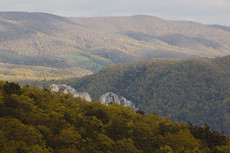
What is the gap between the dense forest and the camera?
5459 cm

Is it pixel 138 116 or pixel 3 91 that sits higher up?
pixel 3 91

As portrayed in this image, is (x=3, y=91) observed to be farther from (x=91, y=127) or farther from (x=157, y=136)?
(x=157, y=136)

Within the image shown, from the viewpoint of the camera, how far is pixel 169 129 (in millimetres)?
76062

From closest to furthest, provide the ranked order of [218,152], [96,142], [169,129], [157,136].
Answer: [96,142] → [218,152] → [157,136] → [169,129]

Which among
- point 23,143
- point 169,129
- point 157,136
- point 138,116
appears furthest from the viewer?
point 138,116

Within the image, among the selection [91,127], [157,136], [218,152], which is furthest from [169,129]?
[91,127]

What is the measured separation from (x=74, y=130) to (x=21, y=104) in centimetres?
1256

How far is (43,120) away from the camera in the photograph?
6347 cm

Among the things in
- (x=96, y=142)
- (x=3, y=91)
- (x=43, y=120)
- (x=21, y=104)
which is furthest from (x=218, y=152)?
(x=3, y=91)

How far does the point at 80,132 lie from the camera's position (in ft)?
209

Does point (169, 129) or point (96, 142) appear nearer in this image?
point (96, 142)

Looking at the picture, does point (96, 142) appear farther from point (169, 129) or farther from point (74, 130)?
point (169, 129)

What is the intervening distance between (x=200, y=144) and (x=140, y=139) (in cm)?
1258

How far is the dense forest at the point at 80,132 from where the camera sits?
5459 cm
